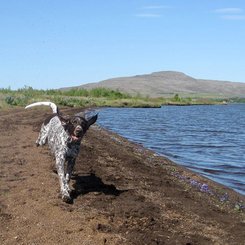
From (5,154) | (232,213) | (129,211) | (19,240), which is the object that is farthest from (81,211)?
(5,154)

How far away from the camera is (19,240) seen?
6.14m

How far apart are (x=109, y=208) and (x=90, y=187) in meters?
1.52

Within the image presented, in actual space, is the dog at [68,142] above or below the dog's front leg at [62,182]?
above

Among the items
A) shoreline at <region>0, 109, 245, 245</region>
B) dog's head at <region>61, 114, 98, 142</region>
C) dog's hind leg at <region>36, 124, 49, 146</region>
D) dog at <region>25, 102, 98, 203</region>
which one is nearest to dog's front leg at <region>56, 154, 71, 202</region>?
dog at <region>25, 102, 98, 203</region>

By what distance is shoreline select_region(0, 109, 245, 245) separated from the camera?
657 centimetres

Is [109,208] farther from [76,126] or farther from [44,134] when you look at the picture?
[44,134]

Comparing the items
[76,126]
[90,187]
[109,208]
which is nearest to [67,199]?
[109,208]

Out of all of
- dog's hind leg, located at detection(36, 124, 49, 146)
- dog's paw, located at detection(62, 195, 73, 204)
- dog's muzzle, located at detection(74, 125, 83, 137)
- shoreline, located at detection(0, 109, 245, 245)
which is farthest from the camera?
dog's hind leg, located at detection(36, 124, 49, 146)

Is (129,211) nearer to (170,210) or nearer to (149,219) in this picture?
(149,219)

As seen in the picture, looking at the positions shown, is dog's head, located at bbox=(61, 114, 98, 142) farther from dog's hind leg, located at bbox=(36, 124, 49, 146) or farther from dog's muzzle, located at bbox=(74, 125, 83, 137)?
dog's hind leg, located at bbox=(36, 124, 49, 146)

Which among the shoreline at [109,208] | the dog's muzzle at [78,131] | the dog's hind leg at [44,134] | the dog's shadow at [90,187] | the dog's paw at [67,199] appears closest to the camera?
the shoreline at [109,208]

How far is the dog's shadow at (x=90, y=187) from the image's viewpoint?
351 inches

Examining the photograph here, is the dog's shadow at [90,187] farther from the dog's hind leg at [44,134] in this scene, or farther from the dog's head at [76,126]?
the dog's hind leg at [44,134]

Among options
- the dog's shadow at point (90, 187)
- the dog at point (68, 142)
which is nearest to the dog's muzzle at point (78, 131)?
the dog at point (68, 142)
